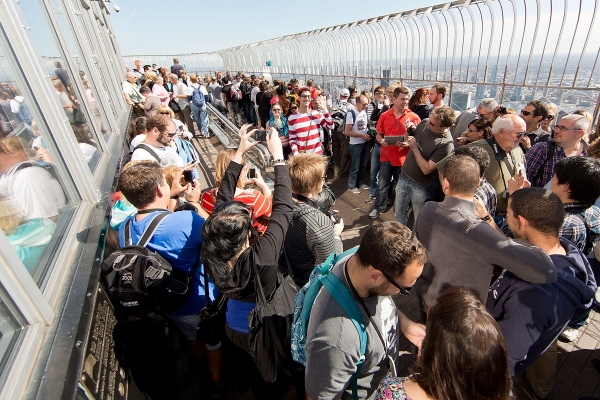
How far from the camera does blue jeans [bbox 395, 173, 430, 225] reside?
141 inches

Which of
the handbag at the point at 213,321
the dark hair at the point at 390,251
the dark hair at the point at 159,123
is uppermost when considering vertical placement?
the dark hair at the point at 159,123

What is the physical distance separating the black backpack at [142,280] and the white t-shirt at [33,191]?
43cm

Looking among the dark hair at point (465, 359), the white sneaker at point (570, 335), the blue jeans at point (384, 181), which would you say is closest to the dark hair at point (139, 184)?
the dark hair at point (465, 359)

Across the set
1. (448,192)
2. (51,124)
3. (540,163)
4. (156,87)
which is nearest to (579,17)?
(540,163)

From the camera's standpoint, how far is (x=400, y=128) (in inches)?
167

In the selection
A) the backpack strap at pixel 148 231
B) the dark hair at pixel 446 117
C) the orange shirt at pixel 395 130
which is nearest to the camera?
the backpack strap at pixel 148 231

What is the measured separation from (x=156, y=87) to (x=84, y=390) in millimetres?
8144

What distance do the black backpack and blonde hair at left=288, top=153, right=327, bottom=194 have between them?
0.99 meters

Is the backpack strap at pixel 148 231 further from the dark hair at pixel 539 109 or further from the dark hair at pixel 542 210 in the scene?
the dark hair at pixel 539 109

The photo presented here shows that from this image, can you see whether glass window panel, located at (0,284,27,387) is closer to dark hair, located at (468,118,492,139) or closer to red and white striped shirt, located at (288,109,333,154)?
red and white striped shirt, located at (288,109,333,154)

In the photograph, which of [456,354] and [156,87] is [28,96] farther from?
[156,87]

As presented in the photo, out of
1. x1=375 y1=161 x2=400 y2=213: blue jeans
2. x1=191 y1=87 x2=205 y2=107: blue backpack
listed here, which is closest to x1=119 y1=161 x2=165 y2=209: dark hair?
x1=375 y1=161 x2=400 y2=213: blue jeans

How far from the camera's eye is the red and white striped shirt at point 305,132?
4773 millimetres

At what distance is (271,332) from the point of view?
1.70m
